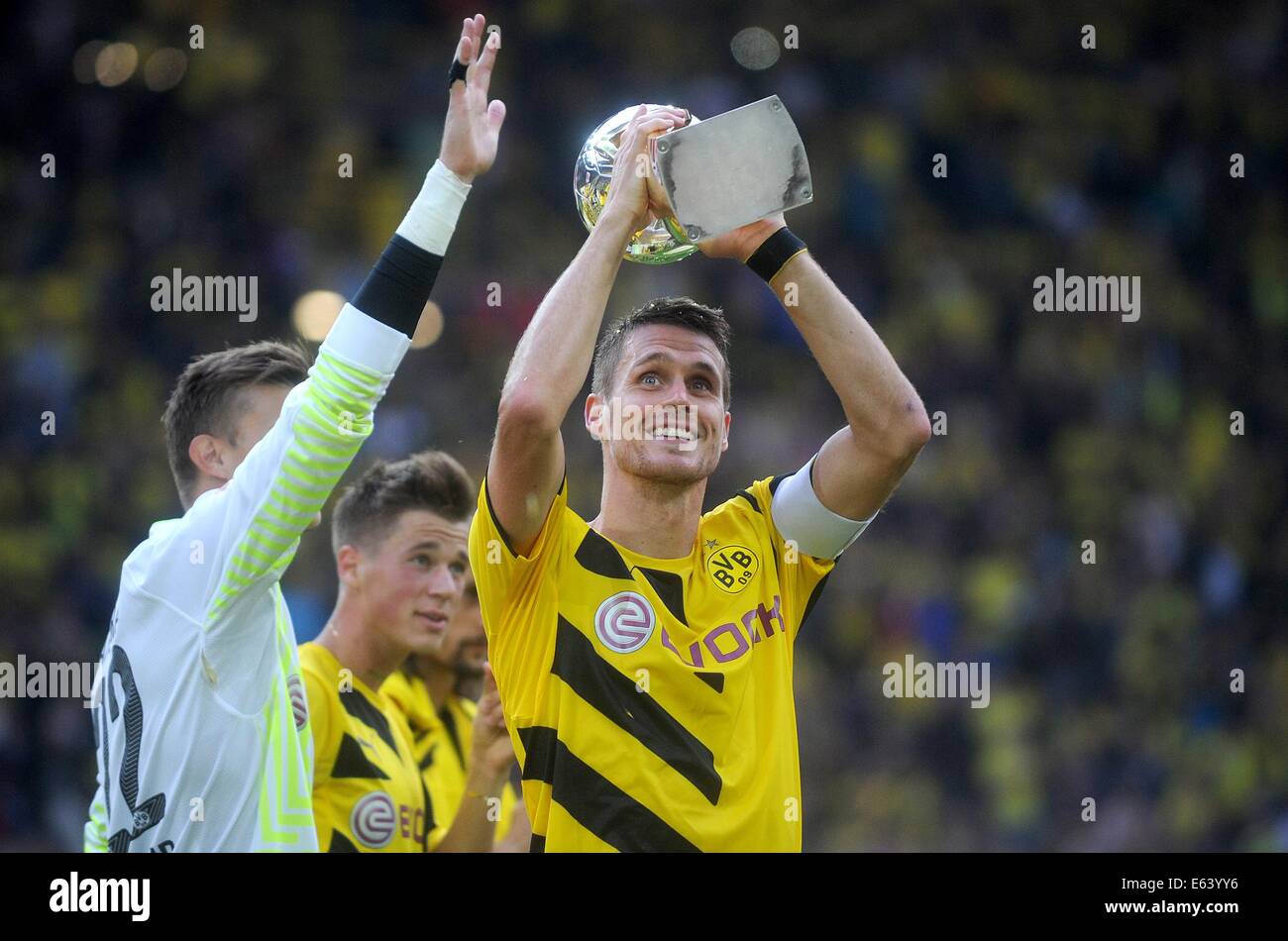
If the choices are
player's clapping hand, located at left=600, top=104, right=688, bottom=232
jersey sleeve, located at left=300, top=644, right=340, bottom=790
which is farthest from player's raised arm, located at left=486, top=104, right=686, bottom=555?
jersey sleeve, located at left=300, top=644, right=340, bottom=790

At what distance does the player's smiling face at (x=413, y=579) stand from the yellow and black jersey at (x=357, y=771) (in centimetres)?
21

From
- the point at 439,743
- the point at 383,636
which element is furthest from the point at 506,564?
the point at 439,743

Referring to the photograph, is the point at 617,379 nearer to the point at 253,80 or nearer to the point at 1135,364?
the point at 1135,364

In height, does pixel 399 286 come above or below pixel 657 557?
above

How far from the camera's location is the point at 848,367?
10.3 feet

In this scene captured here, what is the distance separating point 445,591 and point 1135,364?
7288 mm

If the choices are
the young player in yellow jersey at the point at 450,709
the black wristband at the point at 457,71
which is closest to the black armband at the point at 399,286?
the black wristband at the point at 457,71

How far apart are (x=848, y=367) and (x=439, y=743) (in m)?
2.70

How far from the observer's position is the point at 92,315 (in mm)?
9906

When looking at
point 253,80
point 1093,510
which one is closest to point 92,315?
point 253,80

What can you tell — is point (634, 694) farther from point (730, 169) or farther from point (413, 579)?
point (413, 579)

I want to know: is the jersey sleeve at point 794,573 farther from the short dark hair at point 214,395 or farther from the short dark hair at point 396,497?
the short dark hair at point 396,497

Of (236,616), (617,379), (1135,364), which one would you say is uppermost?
(1135,364)

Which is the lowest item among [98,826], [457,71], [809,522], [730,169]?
[98,826]
